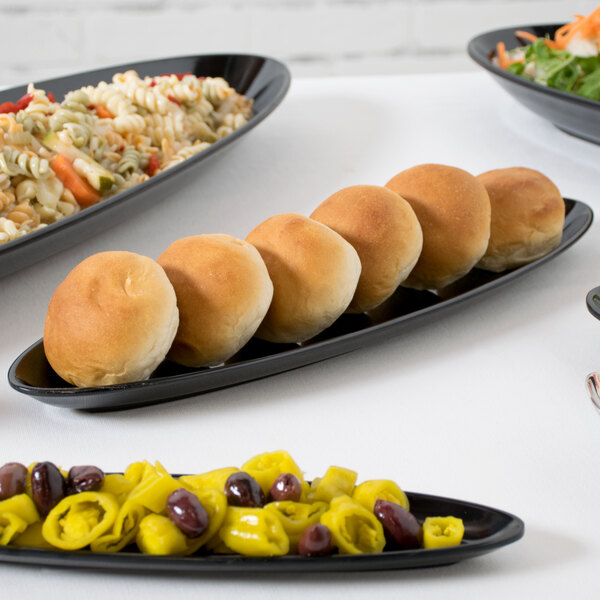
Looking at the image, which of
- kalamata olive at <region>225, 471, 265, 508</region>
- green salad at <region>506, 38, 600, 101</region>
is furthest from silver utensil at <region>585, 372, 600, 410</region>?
green salad at <region>506, 38, 600, 101</region>

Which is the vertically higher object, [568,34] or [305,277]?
[568,34]

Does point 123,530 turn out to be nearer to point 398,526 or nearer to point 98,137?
point 398,526

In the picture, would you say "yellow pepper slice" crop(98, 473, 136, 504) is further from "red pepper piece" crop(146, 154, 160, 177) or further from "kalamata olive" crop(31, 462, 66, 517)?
"red pepper piece" crop(146, 154, 160, 177)

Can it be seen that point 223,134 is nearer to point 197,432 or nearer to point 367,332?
point 367,332

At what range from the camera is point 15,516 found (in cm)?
75

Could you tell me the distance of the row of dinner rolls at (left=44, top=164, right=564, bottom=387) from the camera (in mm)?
1022

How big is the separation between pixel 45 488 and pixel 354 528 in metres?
0.28

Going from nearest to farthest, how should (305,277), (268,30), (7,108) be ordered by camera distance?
(305,277) < (7,108) < (268,30)

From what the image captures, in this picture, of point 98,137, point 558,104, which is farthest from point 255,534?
point 558,104

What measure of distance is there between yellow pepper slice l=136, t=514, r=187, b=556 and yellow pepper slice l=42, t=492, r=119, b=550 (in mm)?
33

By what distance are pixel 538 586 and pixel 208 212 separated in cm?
108

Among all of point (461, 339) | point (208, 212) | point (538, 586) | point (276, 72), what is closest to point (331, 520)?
point (538, 586)

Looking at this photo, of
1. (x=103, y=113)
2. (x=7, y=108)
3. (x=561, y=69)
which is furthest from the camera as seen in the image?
(x=561, y=69)

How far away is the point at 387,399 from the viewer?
107cm
